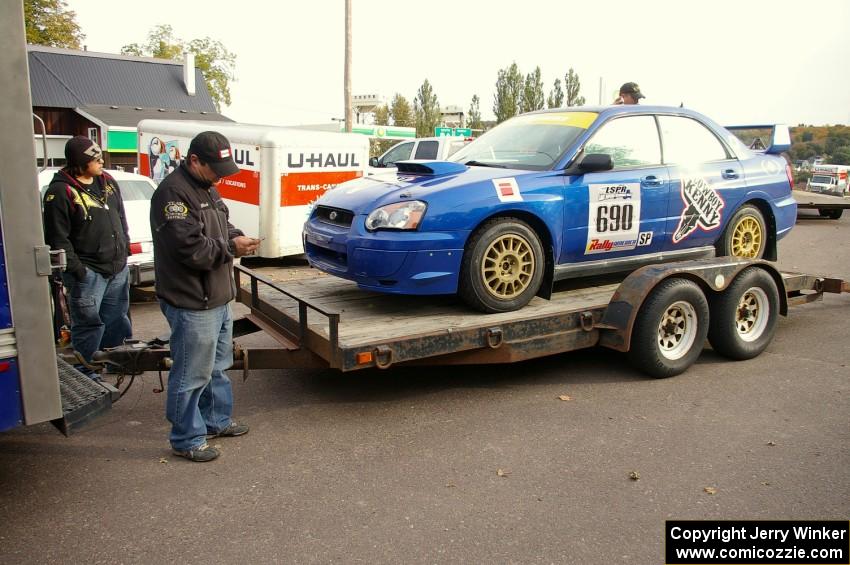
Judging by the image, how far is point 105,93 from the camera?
34.0m

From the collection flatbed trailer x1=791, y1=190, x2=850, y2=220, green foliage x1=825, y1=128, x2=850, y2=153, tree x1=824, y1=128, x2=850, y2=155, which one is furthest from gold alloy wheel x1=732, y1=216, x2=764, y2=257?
tree x1=824, y1=128, x2=850, y2=155

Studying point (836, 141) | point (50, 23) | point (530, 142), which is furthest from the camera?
point (836, 141)

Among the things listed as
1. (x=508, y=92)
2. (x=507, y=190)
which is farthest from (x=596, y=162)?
(x=508, y=92)

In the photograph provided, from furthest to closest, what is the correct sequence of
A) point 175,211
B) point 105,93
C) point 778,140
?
point 105,93, point 778,140, point 175,211

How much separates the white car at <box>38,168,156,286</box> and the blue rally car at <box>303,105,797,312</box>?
311 cm

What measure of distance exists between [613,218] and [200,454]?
3.60 metres

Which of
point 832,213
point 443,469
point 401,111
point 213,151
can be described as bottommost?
point 443,469

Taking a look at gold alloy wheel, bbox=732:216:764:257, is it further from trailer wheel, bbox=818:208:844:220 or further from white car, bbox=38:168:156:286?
trailer wheel, bbox=818:208:844:220

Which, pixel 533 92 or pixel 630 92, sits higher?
pixel 533 92

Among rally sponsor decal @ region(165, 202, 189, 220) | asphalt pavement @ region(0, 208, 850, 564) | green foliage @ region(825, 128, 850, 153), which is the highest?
green foliage @ region(825, 128, 850, 153)

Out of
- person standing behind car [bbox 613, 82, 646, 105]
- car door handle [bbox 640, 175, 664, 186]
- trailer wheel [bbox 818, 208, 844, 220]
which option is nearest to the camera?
car door handle [bbox 640, 175, 664, 186]

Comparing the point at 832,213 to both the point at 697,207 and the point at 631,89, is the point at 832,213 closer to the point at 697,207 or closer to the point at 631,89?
the point at 631,89

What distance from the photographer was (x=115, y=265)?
5.37m

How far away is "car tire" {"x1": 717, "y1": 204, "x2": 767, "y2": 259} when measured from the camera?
652 centimetres
